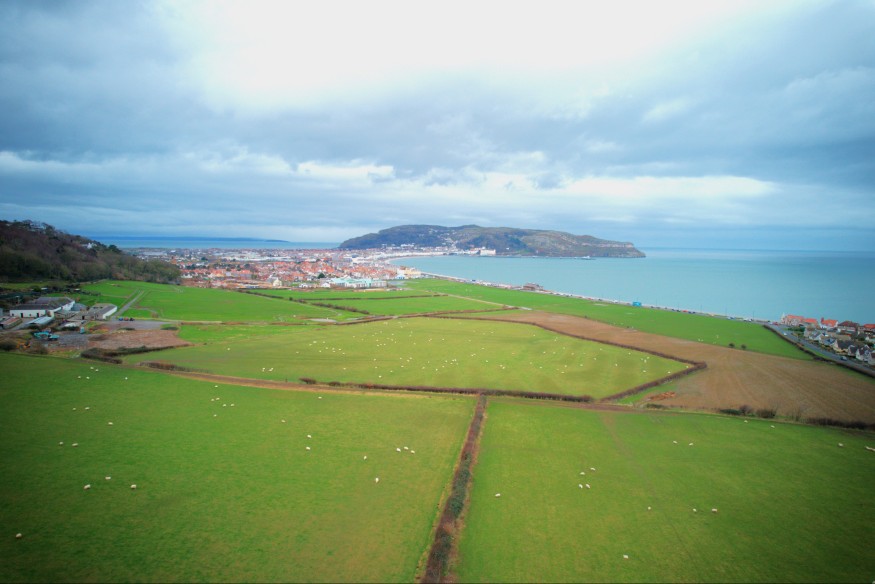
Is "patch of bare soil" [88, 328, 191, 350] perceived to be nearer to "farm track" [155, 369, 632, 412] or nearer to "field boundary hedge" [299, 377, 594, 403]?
"farm track" [155, 369, 632, 412]

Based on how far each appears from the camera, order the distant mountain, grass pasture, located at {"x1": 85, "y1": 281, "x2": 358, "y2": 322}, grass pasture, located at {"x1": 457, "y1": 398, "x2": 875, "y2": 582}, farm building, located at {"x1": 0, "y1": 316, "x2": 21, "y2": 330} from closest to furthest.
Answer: grass pasture, located at {"x1": 457, "y1": 398, "x2": 875, "y2": 582}
farm building, located at {"x1": 0, "y1": 316, "x2": 21, "y2": 330}
grass pasture, located at {"x1": 85, "y1": 281, "x2": 358, "y2": 322}
the distant mountain

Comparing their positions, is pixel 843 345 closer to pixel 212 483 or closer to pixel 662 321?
pixel 662 321

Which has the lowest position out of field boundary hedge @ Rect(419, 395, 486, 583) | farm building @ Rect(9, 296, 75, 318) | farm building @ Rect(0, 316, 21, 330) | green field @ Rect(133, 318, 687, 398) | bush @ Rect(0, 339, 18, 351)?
field boundary hedge @ Rect(419, 395, 486, 583)

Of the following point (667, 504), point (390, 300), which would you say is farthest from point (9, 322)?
point (667, 504)

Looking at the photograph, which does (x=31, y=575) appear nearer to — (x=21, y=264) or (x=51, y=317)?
(x=51, y=317)

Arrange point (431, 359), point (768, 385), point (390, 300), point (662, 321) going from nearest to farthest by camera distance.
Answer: point (768, 385) → point (431, 359) → point (662, 321) → point (390, 300)

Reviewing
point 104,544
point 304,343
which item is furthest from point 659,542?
point 304,343

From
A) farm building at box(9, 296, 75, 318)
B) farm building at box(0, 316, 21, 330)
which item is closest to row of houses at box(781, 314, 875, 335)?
farm building at box(0, 316, 21, 330)
